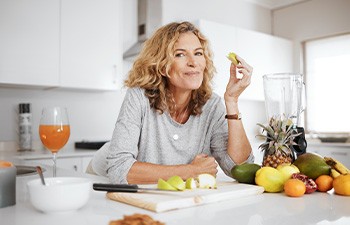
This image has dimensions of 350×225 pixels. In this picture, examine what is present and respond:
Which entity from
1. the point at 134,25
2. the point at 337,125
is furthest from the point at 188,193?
the point at 337,125

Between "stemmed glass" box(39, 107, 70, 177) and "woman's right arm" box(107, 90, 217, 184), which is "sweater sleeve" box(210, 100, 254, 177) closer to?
"woman's right arm" box(107, 90, 217, 184)

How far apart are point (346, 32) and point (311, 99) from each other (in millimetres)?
958

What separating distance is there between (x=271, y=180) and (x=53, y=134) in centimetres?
72

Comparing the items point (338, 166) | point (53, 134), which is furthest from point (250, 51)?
point (53, 134)

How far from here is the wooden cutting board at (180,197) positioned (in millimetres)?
828

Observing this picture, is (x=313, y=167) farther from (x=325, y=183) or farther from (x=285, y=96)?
(x=285, y=96)

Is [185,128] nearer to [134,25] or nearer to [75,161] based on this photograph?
[75,161]

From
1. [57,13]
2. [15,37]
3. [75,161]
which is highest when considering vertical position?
[57,13]

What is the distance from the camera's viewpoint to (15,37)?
2973 mm

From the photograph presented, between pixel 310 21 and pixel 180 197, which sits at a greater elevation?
pixel 310 21

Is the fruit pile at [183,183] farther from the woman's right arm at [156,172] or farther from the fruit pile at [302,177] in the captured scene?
the woman's right arm at [156,172]

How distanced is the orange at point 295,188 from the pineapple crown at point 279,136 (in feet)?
0.66

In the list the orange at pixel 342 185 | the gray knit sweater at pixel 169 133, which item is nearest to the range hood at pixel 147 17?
the gray knit sweater at pixel 169 133

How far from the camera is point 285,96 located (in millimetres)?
1291
